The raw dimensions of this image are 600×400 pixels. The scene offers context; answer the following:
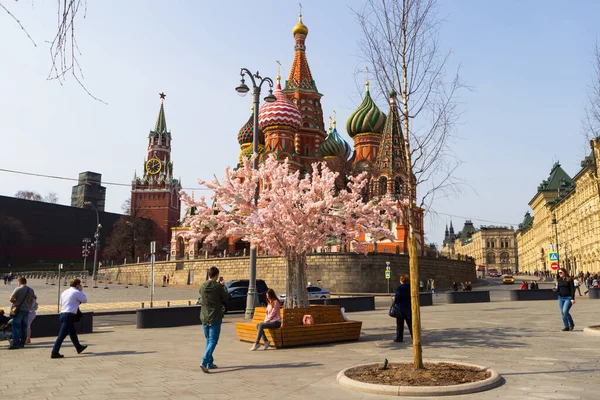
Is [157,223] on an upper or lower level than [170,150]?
lower

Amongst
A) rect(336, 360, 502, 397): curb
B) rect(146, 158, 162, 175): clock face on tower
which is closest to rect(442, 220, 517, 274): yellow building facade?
rect(146, 158, 162, 175): clock face on tower

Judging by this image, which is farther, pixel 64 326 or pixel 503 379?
pixel 64 326

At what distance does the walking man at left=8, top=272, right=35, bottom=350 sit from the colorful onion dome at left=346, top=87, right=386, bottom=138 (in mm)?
51234

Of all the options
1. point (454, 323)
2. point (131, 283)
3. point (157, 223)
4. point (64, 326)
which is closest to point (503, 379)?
point (64, 326)

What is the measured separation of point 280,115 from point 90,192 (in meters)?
80.9

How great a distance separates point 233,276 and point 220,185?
118 feet

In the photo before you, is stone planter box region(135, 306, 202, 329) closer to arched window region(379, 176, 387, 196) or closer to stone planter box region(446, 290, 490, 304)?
stone planter box region(446, 290, 490, 304)

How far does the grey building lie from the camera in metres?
120

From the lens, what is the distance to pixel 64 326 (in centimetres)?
992

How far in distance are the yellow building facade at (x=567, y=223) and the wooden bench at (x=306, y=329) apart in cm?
3062

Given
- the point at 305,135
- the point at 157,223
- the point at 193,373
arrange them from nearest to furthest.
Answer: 1. the point at 193,373
2. the point at 305,135
3. the point at 157,223

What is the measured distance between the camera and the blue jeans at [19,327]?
37.4 feet

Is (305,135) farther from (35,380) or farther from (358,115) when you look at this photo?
(35,380)

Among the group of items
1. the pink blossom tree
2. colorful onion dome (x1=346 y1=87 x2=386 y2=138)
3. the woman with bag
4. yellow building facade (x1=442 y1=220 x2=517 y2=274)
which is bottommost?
the woman with bag
